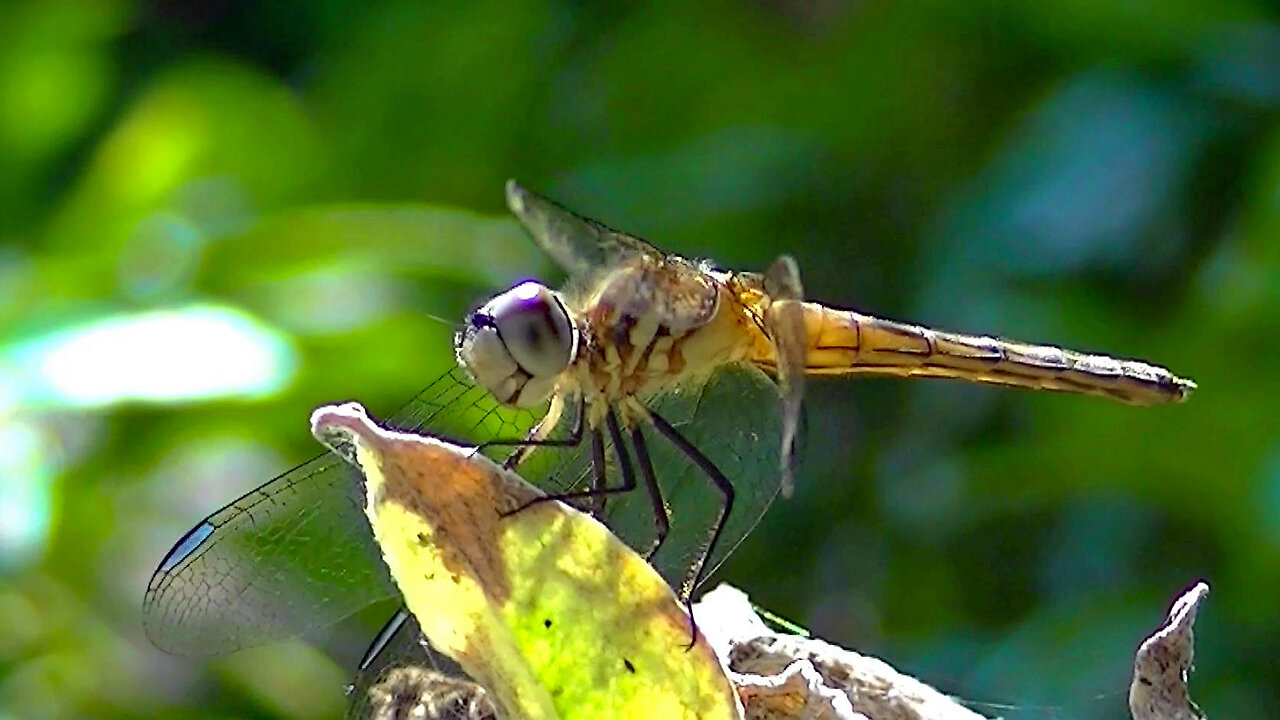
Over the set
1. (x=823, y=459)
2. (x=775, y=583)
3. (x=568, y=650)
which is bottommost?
(x=775, y=583)

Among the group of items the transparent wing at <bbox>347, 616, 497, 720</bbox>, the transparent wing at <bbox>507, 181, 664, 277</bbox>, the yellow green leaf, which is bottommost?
the transparent wing at <bbox>347, 616, 497, 720</bbox>

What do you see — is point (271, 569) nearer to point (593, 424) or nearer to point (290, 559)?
point (290, 559)

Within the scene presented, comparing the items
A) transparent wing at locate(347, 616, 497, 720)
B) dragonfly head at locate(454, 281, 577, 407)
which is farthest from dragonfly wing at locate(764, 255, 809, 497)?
transparent wing at locate(347, 616, 497, 720)

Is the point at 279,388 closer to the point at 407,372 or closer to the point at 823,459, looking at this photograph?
the point at 407,372

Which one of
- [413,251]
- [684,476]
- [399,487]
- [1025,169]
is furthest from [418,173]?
[399,487]

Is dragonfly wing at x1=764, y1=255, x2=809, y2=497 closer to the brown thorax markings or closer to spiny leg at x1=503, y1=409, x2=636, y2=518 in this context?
the brown thorax markings

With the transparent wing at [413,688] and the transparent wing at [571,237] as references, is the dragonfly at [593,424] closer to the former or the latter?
the transparent wing at [571,237]
